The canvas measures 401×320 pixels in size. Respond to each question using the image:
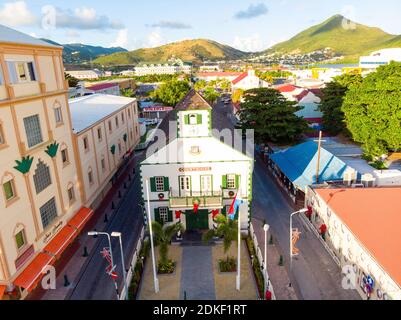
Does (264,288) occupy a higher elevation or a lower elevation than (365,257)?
lower

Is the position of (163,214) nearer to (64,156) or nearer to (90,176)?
(90,176)

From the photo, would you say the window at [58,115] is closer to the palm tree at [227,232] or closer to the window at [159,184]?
the window at [159,184]

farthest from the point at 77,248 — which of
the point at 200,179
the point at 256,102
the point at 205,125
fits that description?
the point at 256,102

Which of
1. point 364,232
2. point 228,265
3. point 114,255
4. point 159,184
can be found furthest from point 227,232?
point 114,255

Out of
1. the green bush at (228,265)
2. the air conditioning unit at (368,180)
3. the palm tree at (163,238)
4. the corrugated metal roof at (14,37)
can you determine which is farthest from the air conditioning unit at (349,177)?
the corrugated metal roof at (14,37)

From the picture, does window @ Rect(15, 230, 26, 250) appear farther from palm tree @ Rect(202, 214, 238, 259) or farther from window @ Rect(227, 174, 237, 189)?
window @ Rect(227, 174, 237, 189)

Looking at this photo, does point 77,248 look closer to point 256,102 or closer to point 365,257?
point 365,257
